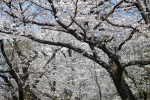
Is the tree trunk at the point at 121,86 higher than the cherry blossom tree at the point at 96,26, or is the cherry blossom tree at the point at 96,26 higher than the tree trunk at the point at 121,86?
the cherry blossom tree at the point at 96,26

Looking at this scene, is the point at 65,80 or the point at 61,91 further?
the point at 61,91

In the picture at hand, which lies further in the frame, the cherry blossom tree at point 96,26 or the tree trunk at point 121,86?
the tree trunk at point 121,86

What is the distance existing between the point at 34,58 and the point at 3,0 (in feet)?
13.5

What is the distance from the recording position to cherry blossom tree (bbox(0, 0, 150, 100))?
20.1 feet

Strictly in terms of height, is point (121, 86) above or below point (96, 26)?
below

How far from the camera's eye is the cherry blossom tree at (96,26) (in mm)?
6117

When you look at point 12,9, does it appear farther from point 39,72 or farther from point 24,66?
point 39,72

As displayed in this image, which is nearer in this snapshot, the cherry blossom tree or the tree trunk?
the cherry blossom tree

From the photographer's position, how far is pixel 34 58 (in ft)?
38.1

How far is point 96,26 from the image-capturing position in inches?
284

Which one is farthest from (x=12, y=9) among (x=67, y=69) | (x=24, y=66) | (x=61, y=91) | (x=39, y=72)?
(x=61, y=91)

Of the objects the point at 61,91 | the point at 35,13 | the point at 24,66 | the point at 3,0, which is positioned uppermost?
the point at 3,0

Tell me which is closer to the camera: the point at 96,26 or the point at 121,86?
the point at 121,86

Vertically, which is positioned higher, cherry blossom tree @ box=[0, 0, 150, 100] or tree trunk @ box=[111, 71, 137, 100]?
cherry blossom tree @ box=[0, 0, 150, 100]
